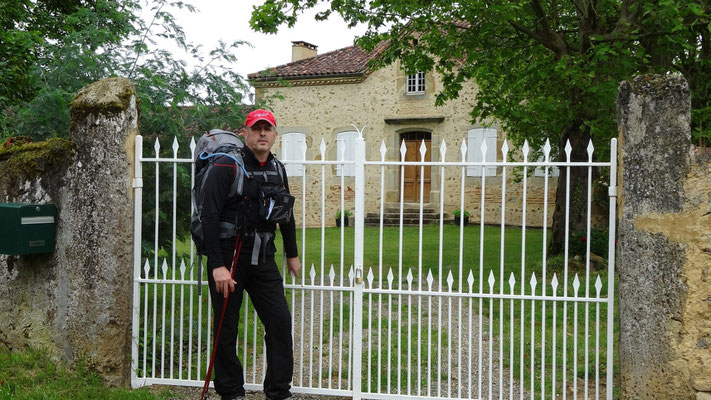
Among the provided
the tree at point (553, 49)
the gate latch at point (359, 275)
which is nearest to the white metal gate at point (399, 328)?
the gate latch at point (359, 275)

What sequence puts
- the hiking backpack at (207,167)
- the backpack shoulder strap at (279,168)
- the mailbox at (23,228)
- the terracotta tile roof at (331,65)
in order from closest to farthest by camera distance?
the hiking backpack at (207,167), the backpack shoulder strap at (279,168), the mailbox at (23,228), the terracotta tile roof at (331,65)

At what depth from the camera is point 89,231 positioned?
447 centimetres

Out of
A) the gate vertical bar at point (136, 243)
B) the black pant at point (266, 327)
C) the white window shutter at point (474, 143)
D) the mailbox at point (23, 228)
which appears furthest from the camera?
the white window shutter at point (474, 143)

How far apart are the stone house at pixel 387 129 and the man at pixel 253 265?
44.2 feet

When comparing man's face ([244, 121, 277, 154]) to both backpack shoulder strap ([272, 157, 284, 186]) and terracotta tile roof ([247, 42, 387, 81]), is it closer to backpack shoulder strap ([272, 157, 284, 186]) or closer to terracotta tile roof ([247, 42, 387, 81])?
backpack shoulder strap ([272, 157, 284, 186])

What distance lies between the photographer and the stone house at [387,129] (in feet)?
59.4

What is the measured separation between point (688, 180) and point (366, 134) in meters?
15.8

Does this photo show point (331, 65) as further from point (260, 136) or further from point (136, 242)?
point (260, 136)

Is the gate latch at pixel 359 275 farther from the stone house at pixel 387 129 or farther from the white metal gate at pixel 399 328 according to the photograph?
the stone house at pixel 387 129

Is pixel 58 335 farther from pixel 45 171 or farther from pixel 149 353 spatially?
pixel 45 171

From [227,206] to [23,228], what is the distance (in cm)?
152

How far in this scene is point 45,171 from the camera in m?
4.57

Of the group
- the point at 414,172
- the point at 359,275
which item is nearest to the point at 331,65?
the point at 414,172

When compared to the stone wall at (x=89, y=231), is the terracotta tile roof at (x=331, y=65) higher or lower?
higher
